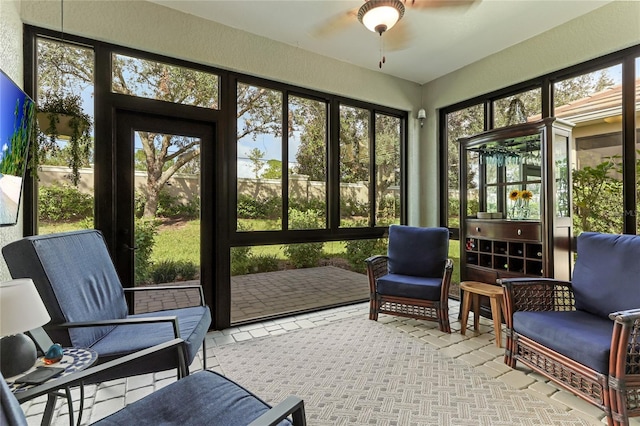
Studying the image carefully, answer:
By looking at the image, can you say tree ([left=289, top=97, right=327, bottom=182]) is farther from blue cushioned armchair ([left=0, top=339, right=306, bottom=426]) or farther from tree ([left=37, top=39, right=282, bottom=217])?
blue cushioned armchair ([left=0, top=339, right=306, bottom=426])

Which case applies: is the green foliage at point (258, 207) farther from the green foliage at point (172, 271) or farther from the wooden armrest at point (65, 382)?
the wooden armrest at point (65, 382)

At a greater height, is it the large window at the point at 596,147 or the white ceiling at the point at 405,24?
the white ceiling at the point at 405,24

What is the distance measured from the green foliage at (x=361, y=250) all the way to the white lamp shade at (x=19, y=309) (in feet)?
10.8

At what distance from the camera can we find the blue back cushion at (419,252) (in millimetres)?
3566

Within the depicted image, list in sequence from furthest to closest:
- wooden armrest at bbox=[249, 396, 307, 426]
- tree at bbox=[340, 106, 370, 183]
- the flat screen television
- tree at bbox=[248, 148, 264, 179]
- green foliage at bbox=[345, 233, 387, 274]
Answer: green foliage at bbox=[345, 233, 387, 274]
tree at bbox=[340, 106, 370, 183]
tree at bbox=[248, 148, 264, 179]
the flat screen television
wooden armrest at bbox=[249, 396, 307, 426]

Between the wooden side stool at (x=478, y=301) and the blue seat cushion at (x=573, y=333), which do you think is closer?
the blue seat cushion at (x=573, y=333)

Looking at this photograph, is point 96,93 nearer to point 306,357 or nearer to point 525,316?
point 306,357

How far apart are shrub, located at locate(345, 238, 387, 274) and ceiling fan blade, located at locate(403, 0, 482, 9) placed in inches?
106

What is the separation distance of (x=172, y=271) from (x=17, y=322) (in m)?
1.92

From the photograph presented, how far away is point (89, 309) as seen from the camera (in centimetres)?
193

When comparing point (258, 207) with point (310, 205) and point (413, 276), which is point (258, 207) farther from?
point (413, 276)

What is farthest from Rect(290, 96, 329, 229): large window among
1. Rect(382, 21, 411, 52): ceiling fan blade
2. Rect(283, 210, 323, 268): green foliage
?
Rect(382, 21, 411, 52): ceiling fan blade

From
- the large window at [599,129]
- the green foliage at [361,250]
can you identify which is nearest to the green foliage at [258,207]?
the green foliage at [361,250]

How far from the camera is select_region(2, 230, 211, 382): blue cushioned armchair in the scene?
1.71 metres
